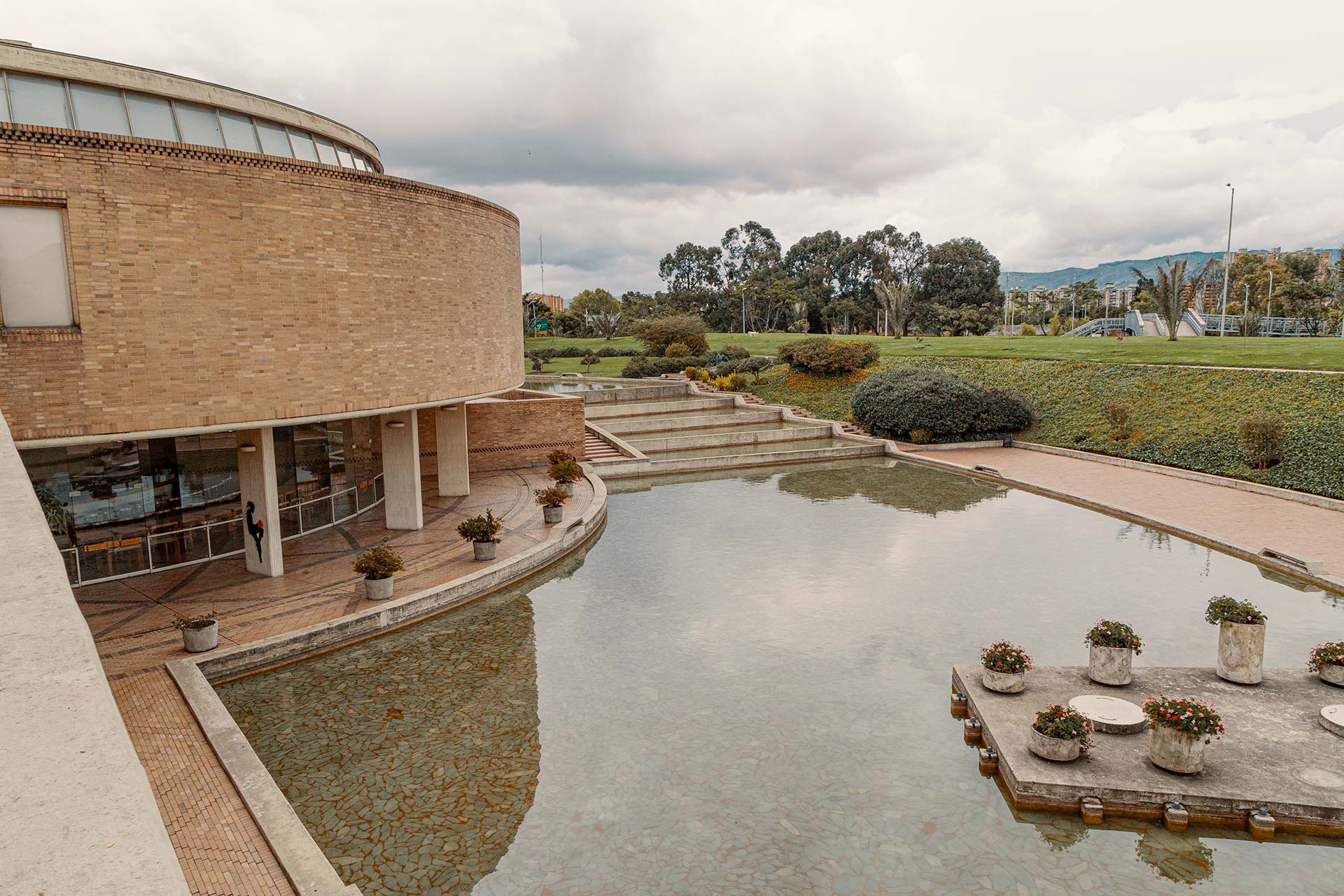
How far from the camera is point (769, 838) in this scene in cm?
787

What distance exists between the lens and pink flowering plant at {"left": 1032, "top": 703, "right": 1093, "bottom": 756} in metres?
8.72

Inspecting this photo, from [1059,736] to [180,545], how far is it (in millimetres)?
16539

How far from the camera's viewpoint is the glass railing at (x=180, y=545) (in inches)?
581

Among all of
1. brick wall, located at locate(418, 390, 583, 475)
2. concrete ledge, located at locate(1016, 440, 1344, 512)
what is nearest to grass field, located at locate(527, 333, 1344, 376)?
concrete ledge, located at locate(1016, 440, 1344, 512)

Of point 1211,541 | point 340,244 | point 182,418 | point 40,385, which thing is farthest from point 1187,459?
point 40,385

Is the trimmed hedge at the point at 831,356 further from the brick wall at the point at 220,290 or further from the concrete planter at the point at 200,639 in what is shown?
the concrete planter at the point at 200,639

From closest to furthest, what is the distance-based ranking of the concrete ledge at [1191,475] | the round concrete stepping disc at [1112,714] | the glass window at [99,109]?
the round concrete stepping disc at [1112,714] → the glass window at [99,109] → the concrete ledge at [1191,475]

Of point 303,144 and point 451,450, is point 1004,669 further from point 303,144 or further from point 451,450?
point 303,144

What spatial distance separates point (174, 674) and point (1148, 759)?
41.5 feet

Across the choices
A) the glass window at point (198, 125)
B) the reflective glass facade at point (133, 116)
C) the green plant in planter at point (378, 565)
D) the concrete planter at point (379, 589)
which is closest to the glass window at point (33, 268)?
the reflective glass facade at point (133, 116)

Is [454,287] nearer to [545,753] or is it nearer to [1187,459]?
[545,753]

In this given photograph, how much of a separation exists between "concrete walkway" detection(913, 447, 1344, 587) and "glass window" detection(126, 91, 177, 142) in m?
23.6

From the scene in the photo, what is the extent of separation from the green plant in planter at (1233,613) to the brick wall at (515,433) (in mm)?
21037

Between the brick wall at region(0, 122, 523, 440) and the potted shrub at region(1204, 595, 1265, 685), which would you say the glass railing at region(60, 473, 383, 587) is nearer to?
the brick wall at region(0, 122, 523, 440)
